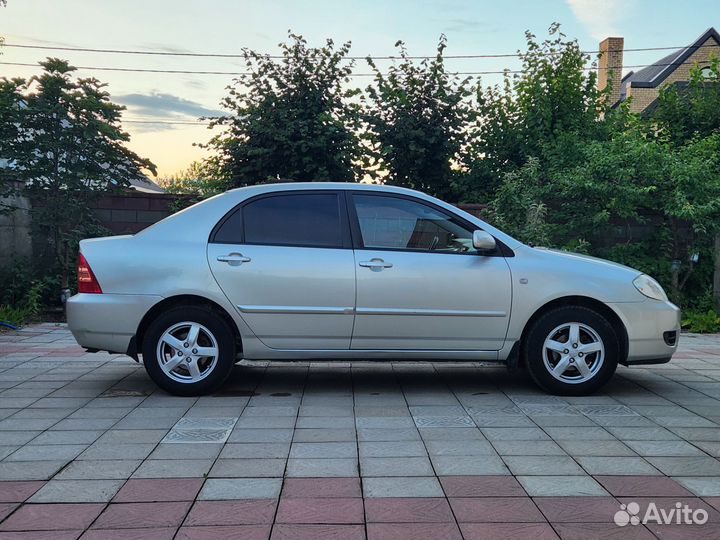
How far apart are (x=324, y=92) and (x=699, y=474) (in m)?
8.86

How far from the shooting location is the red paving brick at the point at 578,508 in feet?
10.5

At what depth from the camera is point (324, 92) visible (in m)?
11.3

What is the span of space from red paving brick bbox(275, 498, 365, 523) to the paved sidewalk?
0.04 ft

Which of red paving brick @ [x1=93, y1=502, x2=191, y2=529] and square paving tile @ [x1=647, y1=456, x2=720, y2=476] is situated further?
square paving tile @ [x1=647, y1=456, x2=720, y2=476]

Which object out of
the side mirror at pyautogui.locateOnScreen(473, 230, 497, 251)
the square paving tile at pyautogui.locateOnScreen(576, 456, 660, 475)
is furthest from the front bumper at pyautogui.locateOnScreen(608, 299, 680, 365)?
the square paving tile at pyautogui.locateOnScreen(576, 456, 660, 475)

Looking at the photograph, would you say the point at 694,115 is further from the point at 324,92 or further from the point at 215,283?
the point at 215,283

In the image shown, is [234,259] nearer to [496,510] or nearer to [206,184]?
[496,510]

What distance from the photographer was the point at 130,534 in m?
3.02

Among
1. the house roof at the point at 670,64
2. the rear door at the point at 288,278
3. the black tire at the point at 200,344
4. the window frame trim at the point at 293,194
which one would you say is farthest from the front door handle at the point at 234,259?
the house roof at the point at 670,64

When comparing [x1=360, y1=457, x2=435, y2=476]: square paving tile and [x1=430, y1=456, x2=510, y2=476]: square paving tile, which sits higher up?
[x1=430, y1=456, x2=510, y2=476]: square paving tile

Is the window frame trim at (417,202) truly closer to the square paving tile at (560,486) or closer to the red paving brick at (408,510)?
the square paving tile at (560,486)

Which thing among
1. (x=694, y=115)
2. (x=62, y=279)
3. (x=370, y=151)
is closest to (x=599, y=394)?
(x=370, y=151)

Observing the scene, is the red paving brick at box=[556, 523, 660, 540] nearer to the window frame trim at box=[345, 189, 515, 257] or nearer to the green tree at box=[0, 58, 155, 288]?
the window frame trim at box=[345, 189, 515, 257]

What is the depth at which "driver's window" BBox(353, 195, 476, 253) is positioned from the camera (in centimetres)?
572
